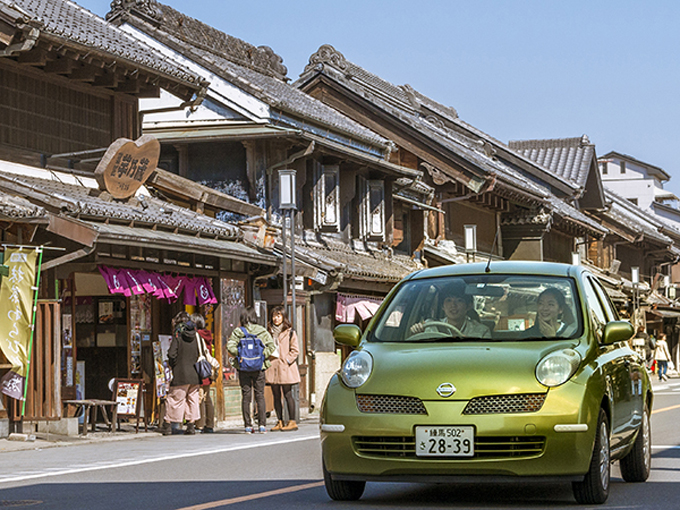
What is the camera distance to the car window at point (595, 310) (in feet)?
26.4

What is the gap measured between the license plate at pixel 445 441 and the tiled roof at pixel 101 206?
9.64 m

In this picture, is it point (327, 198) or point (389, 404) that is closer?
point (389, 404)

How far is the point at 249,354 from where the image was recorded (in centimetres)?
1714

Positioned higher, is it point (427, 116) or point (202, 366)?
point (427, 116)

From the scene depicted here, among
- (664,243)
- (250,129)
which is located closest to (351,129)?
(250,129)

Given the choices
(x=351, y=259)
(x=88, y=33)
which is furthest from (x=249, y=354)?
(x=351, y=259)

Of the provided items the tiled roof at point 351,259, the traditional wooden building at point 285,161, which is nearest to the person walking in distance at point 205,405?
the traditional wooden building at point 285,161

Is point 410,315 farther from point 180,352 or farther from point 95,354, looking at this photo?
point 95,354

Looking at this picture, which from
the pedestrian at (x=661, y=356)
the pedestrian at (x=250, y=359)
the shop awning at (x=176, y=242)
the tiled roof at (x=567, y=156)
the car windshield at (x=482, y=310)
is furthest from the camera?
the tiled roof at (x=567, y=156)

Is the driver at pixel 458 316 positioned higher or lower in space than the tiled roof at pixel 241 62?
lower

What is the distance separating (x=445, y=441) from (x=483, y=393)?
377mm

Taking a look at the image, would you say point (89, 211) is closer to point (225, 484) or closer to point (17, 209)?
Answer: point (17, 209)

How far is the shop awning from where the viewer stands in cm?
1587

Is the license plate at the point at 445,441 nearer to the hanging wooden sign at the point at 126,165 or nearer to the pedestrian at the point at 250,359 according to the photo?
the pedestrian at the point at 250,359
